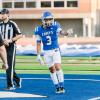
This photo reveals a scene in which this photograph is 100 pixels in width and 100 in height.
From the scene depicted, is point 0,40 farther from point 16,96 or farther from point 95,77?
point 95,77

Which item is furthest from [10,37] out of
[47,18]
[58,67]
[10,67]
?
[58,67]

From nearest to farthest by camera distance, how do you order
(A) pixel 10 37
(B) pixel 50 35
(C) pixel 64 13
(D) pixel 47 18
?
1. (D) pixel 47 18
2. (B) pixel 50 35
3. (A) pixel 10 37
4. (C) pixel 64 13

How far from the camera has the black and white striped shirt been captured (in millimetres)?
12234

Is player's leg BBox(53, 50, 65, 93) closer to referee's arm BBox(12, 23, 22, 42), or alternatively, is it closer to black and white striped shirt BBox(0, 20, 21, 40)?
referee's arm BBox(12, 23, 22, 42)

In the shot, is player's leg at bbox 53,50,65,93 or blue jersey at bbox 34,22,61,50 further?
blue jersey at bbox 34,22,61,50

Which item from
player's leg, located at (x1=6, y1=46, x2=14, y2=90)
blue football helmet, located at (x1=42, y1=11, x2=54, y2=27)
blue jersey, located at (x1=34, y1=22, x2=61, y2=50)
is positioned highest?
blue football helmet, located at (x1=42, y1=11, x2=54, y2=27)

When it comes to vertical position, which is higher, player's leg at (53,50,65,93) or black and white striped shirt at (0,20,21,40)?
black and white striped shirt at (0,20,21,40)

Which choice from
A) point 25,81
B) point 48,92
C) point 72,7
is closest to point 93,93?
point 48,92

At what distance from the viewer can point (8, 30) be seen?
12273mm

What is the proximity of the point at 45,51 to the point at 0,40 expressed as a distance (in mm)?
1050

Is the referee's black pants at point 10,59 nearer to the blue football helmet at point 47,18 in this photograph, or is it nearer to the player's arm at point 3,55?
the player's arm at point 3,55

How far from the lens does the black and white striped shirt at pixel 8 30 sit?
482 inches

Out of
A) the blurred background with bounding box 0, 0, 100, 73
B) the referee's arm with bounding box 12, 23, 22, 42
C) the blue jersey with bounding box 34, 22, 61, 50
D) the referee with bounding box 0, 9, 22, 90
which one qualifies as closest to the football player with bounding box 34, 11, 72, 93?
the blue jersey with bounding box 34, 22, 61, 50

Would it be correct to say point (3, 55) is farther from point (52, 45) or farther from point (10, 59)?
point (52, 45)
